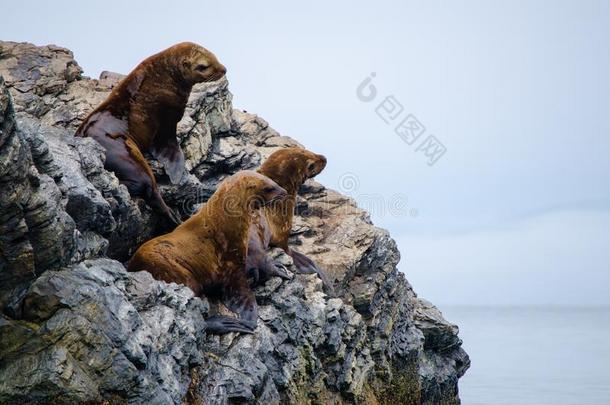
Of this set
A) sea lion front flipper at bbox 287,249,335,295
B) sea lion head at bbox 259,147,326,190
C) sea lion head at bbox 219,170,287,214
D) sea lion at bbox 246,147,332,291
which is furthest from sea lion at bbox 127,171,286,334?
sea lion head at bbox 259,147,326,190

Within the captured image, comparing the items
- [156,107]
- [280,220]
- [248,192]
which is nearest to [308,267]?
[280,220]

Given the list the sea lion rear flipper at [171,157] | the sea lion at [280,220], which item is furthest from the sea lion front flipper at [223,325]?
the sea lion rear flipper at [171,157]

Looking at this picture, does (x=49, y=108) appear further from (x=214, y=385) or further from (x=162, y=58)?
(x=214, y=385)

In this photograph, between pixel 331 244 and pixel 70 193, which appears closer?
pixel 70 193

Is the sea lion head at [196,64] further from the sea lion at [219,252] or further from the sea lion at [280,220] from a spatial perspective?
the sea lion at [219,252]

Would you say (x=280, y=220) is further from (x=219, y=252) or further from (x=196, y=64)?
(x=219, y=252)

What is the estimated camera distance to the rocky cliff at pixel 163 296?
293 inches

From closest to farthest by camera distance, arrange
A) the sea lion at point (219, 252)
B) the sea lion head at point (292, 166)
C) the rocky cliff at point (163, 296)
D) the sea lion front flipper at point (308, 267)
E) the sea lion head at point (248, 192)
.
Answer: the rocky cliff at point (163, 296) → the sea lion at point (219, 252) → the sea lion head at point (248, 192) → the sea lion front flipper at point (308, 267) → the sea lion head at point (292, 166)

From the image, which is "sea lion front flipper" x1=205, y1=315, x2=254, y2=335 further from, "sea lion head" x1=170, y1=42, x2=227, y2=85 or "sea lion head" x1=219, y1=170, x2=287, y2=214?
"sea lion head" x1=170, y1=42, x2=227, y2=85

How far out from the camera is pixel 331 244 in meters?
14.7

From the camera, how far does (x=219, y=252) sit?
10.9 metres

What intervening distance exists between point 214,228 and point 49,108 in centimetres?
400

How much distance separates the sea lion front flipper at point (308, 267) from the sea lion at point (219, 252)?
201 centimetres

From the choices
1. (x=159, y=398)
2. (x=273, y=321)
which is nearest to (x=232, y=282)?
(x=273, y=321)
